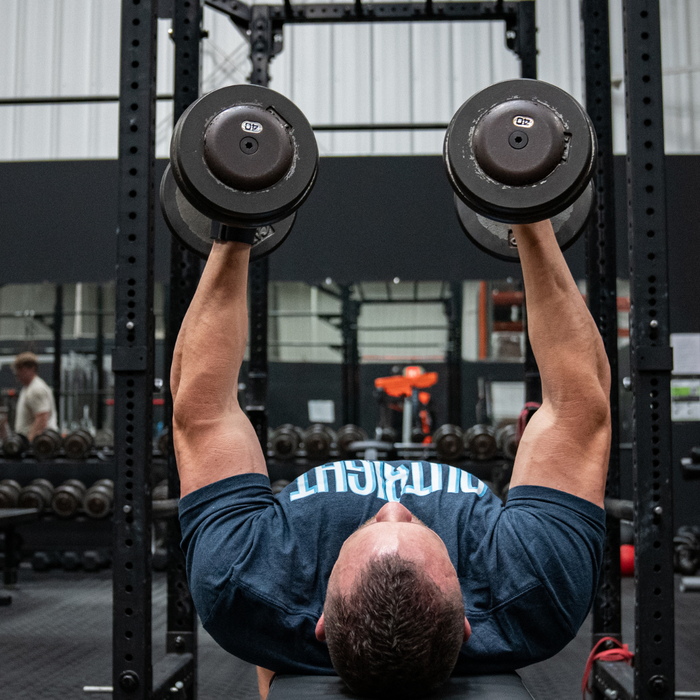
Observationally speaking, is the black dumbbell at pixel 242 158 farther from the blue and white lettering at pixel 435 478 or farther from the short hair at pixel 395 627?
the short hair at pixel 395 627

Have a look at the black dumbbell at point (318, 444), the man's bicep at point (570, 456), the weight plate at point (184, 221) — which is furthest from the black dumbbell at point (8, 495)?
the man's bicep at point (570, 456)

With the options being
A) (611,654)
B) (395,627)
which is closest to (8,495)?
(611,654)

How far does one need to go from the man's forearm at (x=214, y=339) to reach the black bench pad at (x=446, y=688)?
0.47 m

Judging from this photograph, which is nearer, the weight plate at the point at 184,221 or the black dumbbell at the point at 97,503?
the weight plate at the point at 184,221

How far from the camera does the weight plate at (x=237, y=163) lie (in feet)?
4.09

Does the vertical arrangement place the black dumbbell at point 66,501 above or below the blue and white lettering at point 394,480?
below

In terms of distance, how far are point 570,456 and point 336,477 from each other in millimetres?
411

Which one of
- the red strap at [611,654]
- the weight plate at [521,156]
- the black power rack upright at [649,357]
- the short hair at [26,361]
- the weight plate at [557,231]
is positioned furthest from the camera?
the short hair at [26,361]

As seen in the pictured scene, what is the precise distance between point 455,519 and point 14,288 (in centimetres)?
541

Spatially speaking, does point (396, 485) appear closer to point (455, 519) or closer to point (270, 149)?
point (455, 519)

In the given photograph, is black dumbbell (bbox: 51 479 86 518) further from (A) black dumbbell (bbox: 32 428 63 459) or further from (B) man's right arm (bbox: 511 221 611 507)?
(B) man's right arm (bbox: 511 221 611 507)

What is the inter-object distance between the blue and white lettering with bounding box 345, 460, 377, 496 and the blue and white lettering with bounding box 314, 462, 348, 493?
11 millimetres

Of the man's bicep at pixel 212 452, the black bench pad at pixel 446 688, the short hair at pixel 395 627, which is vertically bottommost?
the black bench pad at pixel 446 688

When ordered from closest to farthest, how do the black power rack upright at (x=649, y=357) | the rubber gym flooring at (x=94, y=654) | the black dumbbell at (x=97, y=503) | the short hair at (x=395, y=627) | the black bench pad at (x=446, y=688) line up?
the short hair at (x=395, y=627) → the black bench pad at (x=446, y=688) → the black power rack upright at (x=649, y=357) → the rubber gym flooring at (x=94, y=654) → the black dumbbell at (x=97, y=503)
